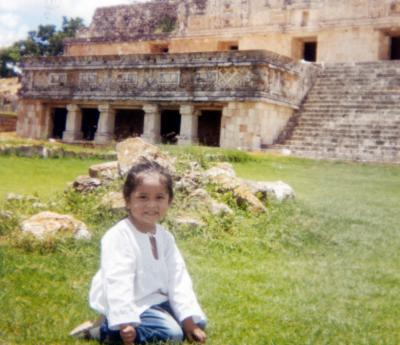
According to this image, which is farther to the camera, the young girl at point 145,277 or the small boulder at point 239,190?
the small boulder at point 239,190

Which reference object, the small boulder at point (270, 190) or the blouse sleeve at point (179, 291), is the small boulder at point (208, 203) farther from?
the blouse sleeve at point (179, 291)

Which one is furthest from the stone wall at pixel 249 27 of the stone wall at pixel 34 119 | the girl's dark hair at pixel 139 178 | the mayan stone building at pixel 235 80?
the girl's dark hair at pixel 139 178

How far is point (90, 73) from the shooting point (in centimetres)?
2144

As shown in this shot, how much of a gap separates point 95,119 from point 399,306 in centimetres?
2039

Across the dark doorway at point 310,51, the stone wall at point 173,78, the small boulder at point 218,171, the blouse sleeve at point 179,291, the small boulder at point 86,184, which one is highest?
the dark doorway at point 310,51

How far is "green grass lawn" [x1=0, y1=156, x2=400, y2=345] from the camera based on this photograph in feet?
12.9

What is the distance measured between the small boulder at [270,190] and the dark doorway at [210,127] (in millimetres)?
11973

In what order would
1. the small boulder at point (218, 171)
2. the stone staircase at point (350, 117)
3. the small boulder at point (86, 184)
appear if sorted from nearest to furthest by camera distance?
1. the small boulder at point (86, 184)
2. the small boulder at point (218, 171)
3. the stone staircase at point (350, 117)

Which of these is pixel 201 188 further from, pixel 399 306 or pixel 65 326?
pixel 65 326

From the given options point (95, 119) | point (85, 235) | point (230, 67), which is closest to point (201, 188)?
point (85, 235)

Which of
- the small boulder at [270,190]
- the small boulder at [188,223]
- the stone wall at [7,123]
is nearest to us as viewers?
the small boulder at [188,223]

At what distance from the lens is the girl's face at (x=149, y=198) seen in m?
3.63

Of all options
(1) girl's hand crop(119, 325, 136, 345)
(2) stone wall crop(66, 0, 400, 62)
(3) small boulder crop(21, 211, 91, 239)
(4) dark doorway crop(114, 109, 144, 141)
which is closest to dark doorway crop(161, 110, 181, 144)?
(4) dark doorway crop(114, 109, 144, 141)

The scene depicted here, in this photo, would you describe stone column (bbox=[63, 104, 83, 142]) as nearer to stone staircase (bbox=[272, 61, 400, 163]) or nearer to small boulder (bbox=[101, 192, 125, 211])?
stone staircase (bbox=[272, 61, 400, 163])
